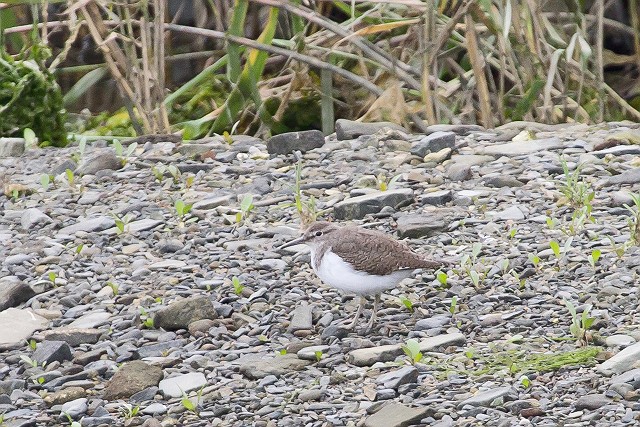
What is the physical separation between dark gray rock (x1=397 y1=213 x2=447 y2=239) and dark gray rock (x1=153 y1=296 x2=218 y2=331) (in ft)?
3.74

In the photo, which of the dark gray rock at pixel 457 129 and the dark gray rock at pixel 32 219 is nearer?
the dark gray rock at pixel 32 219

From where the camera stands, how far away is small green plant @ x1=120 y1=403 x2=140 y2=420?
→ 4289 mm

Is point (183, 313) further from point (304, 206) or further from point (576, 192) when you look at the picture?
point (576, 192)

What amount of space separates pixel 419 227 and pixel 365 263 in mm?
911

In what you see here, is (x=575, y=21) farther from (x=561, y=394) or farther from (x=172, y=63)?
(x=561, y=394)

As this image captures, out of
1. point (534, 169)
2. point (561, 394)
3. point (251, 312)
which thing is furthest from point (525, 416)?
point (534, 169)

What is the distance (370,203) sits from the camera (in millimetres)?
6102

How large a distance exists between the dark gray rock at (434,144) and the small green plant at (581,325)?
8.20ft

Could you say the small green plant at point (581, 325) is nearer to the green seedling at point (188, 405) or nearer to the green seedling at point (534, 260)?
the green seedling at point (534, 260)

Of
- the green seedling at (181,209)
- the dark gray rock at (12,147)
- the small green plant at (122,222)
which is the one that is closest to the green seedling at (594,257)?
the green seedling at (181,209)

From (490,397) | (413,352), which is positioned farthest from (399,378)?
(490,397)

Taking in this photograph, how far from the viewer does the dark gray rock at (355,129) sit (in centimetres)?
741

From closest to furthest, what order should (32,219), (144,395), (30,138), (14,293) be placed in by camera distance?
(144,395), (14,293), (32,219), (30,138)

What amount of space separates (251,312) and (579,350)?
152 cm
